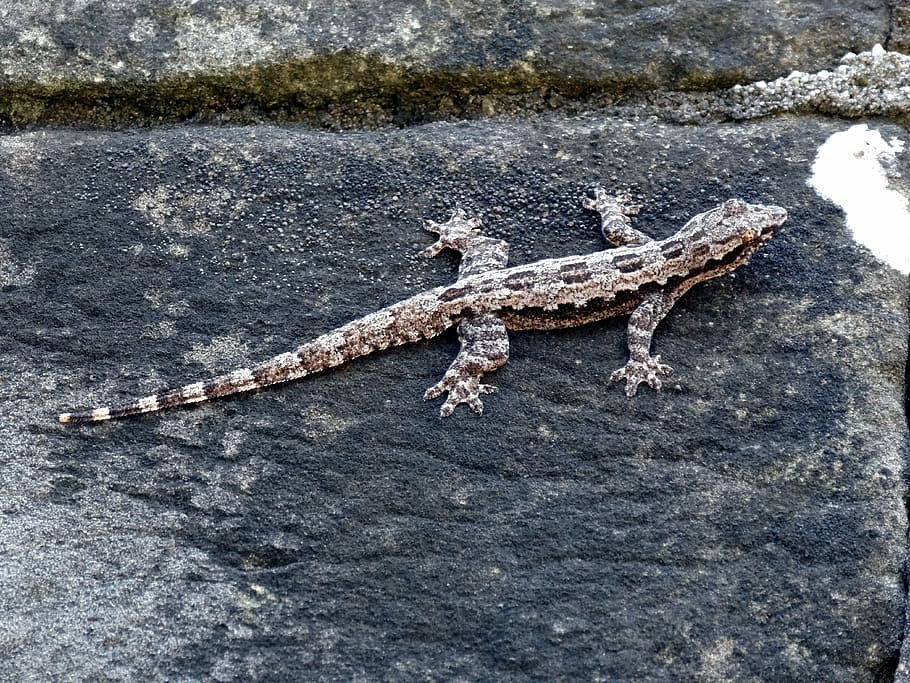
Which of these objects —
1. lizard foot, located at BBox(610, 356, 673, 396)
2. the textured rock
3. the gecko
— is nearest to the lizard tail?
the gecko

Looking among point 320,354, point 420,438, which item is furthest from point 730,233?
point 320,354

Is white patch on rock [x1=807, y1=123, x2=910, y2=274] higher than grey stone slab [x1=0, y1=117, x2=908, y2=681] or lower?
higher

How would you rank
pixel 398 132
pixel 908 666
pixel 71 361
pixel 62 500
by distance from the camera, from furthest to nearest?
pixel 398 132 → pixel 71 361 → pixel 62 500 → pixel 908 666

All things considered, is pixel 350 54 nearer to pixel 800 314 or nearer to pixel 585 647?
pixel 800 314

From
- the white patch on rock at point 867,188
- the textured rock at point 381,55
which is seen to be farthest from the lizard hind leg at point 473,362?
the white patch on rock at point 867,188

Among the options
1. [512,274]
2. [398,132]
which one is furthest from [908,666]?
Answer: [398,132]

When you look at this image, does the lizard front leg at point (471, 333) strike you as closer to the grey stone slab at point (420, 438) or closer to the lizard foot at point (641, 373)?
the grey stone slab at point (420, 438)

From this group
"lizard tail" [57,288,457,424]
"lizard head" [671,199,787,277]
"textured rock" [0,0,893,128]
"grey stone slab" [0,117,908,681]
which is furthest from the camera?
"textured rock" [0,0,893,128]

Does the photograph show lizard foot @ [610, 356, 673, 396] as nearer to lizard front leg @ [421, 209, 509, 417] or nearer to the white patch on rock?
lizard front leg @ [421, 209, 509, 417]
